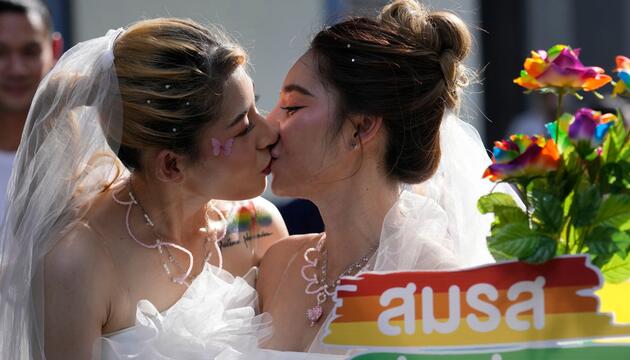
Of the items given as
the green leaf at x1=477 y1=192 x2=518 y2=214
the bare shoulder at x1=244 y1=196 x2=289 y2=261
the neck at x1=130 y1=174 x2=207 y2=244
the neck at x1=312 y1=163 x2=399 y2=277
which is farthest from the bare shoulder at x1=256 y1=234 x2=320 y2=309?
the green leaf at x1=477 y1=192 x2=518 y2=214

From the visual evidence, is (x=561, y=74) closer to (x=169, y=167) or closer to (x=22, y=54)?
(x=169, y=167)

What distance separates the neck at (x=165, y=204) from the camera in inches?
111

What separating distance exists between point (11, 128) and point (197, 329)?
1.74 meters

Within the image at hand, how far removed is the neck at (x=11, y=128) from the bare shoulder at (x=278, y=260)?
1424 mm

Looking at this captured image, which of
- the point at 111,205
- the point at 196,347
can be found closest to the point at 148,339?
the point at 196,347

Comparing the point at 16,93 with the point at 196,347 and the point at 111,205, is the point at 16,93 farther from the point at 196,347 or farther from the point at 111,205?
the point at 196,347

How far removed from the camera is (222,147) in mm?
2783

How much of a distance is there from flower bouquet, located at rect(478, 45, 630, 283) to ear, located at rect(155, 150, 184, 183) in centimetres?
94

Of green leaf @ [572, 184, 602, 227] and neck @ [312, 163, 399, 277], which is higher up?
green leaf @ [572, 184, 602, 227]

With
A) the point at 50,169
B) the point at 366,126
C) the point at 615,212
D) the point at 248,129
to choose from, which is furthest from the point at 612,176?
the point at 50,169

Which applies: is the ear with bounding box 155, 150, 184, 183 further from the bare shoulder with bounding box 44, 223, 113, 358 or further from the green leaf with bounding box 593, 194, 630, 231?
the green leaf with bounding box 593, 194, 630, 231

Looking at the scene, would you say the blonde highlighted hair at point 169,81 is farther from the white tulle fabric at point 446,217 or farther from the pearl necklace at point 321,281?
the white tulle fabric at point 446,217

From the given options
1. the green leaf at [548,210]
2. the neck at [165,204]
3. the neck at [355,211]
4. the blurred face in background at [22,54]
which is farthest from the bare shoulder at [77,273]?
the blurred face in background at [22,54]

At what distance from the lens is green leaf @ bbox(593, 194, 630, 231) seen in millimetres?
2111
